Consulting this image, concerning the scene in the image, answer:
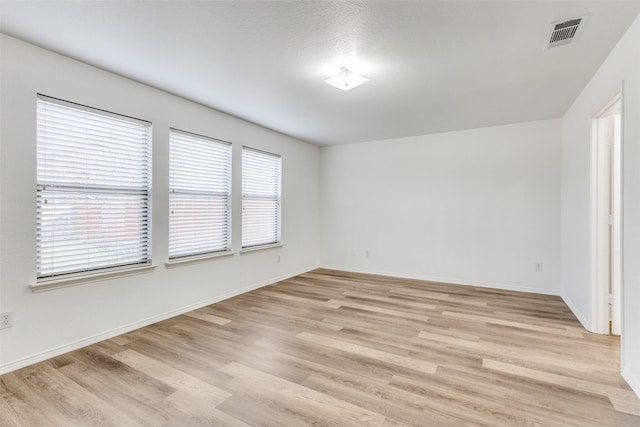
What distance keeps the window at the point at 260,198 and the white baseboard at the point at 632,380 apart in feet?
13.6

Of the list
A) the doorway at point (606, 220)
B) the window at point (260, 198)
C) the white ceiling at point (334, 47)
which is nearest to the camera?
the white ceiling at point (334, 47)

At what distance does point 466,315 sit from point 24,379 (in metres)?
4.12

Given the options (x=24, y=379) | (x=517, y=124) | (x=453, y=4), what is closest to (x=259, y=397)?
(x=24, y=379)

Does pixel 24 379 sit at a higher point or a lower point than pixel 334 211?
lower

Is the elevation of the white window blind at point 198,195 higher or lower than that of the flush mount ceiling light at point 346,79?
lower

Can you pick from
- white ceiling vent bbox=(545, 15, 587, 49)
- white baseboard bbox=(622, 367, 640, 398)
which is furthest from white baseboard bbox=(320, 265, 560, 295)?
white ceiling vent bbox=(545, 15, 587, 49)

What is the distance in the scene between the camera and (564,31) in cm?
216

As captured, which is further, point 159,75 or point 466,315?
point 466,315

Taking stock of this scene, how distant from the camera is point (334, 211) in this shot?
6180 millimetres

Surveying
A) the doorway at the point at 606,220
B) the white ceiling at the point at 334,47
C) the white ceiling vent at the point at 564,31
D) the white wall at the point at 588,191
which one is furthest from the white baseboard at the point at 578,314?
the white ceiling vent at the point at 564,31

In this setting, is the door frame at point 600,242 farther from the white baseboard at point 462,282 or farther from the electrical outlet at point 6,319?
the electrical outlet at point 6,319

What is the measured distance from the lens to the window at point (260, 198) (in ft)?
15.0

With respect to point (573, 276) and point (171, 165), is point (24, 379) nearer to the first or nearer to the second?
point (171, 165)

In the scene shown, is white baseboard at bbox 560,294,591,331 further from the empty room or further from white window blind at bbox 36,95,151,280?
white window blind at bbox 36,95,151,280
